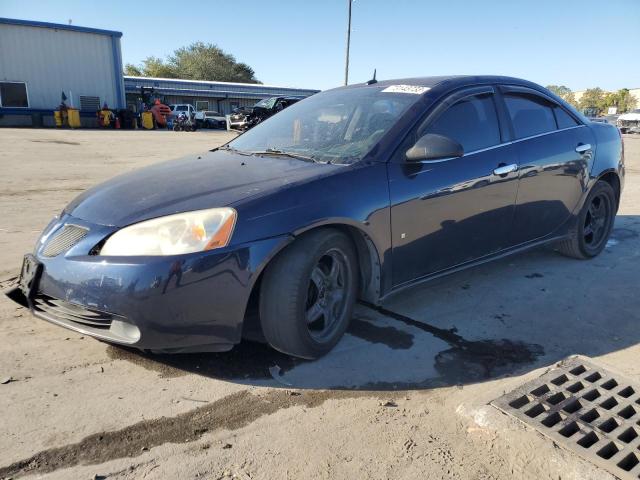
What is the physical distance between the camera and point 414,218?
3051 mm

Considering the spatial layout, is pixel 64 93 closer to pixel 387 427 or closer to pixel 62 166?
pixel 62 166

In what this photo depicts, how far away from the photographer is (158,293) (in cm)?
227

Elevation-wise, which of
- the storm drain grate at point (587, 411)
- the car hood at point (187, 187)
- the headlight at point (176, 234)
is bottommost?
the storm drain grate at point (587, 411)

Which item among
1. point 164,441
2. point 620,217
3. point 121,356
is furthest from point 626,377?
point 620,217

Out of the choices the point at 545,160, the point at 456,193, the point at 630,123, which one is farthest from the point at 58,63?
the point at 630,123

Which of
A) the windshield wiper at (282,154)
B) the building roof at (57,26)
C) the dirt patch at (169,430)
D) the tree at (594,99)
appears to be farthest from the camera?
the tree at (594,99)

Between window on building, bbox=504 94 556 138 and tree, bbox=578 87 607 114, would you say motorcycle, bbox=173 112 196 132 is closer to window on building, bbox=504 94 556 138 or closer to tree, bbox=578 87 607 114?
window on building, bbox=504 94 556 138

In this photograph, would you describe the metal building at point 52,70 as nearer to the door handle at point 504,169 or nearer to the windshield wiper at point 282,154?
the windshield wiper at point 282,154

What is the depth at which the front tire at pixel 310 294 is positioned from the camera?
255 centimetres

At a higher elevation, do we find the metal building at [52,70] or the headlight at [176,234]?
the metal building at [52,70]

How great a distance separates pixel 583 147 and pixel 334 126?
7.52 feet

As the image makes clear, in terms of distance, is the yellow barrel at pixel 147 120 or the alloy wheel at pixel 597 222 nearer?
the alloy wheel at pixel 597 222

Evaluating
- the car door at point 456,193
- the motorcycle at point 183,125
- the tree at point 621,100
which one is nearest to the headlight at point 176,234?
the car door at point 456,193

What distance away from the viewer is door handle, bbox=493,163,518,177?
11.5ft
